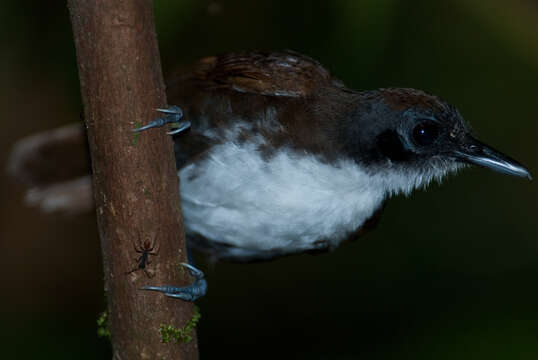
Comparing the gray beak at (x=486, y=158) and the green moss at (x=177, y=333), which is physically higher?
the gray beak at (x=486, y=158)

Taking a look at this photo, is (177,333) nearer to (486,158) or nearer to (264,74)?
(264,74)

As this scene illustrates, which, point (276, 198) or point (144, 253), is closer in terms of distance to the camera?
point (144, 253)

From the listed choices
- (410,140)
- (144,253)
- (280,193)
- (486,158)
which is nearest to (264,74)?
(280,193)

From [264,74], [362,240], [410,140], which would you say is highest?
[264,74]

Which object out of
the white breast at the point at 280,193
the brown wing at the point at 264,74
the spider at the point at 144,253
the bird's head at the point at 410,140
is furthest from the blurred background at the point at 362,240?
the spider at the point at 144,253

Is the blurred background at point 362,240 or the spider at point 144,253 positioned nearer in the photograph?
the spider at point 144,253

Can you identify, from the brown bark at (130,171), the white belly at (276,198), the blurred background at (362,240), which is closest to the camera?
the brown bark at (130,171)

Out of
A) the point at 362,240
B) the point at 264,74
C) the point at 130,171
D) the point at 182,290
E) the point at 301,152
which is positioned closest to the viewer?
the point at 130,171

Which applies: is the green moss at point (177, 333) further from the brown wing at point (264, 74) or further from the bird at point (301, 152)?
the brown wing at point (264, 74)
